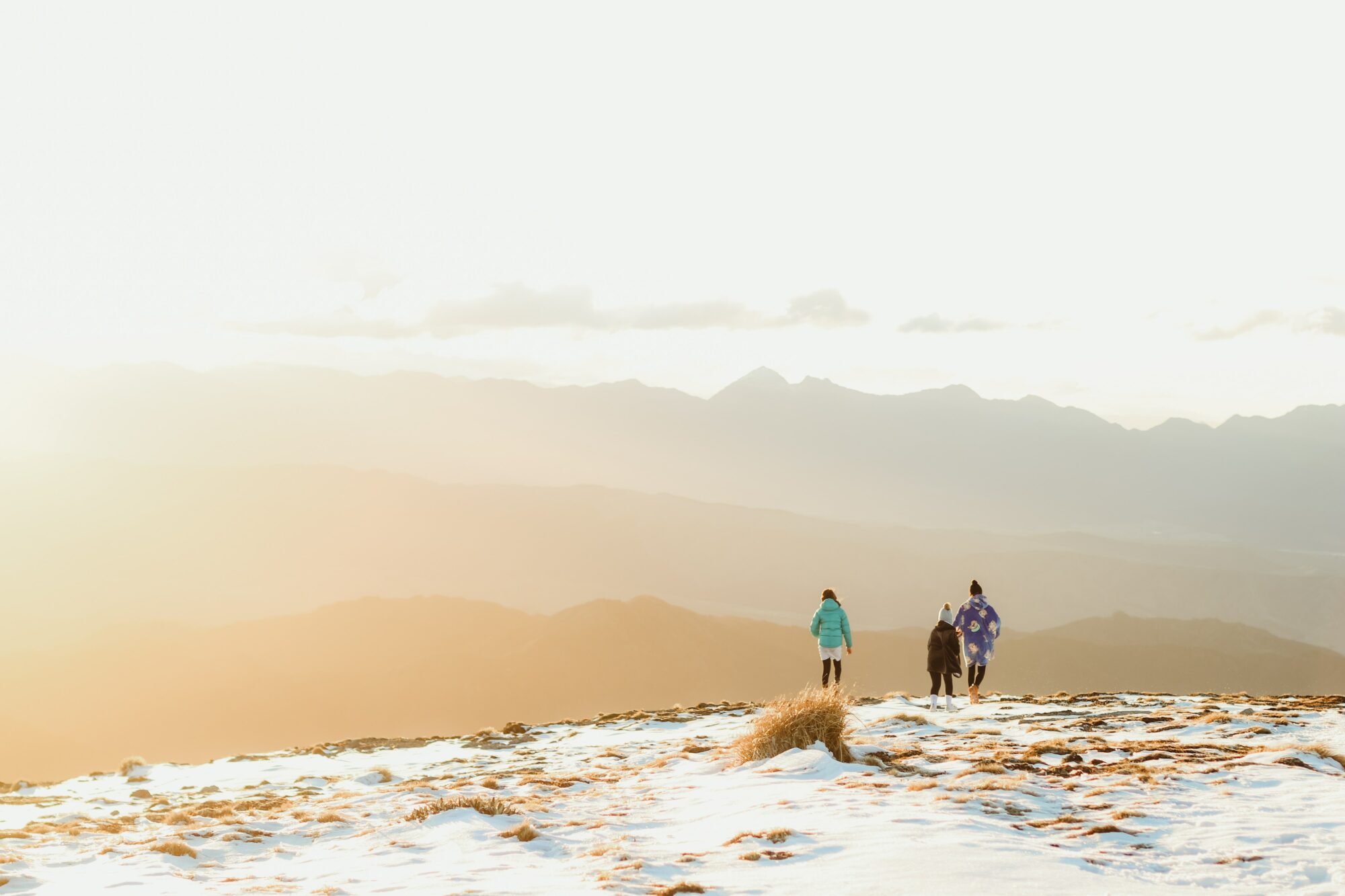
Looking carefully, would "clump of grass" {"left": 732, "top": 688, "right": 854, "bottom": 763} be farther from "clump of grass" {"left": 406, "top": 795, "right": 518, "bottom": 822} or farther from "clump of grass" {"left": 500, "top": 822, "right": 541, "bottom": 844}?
"clump of grass" {"left": 500, "top": 822, "right": 541, "bottom": 844}

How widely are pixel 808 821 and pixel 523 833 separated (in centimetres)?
258

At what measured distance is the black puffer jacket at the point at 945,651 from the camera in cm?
1803

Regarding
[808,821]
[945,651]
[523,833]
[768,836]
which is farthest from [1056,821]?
[945,651]

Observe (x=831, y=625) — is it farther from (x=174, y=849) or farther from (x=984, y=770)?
(x=174, y=849)

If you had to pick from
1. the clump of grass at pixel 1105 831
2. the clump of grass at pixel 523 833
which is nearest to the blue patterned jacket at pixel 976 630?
the clump of grass at pixel 1105 831

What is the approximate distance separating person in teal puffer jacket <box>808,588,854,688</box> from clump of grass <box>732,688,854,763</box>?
615 centimetres

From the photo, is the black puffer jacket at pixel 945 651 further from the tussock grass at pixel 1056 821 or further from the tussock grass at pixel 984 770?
the tussock grass at pixel 1056 821

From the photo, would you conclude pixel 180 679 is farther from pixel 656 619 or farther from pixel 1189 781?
pixel 1189 781

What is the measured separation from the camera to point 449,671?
361 ft

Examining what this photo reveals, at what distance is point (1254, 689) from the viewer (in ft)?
389

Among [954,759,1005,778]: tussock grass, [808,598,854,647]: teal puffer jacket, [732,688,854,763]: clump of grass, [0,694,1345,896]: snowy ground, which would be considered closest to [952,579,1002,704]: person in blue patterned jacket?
[808,598,854,647]: teal puffer jacket

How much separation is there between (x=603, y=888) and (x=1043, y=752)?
701cm

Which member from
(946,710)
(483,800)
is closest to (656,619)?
(946,710)

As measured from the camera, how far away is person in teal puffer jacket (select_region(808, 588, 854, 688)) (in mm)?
18328
